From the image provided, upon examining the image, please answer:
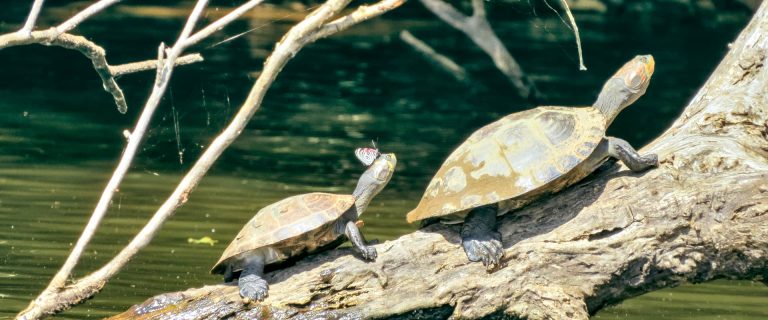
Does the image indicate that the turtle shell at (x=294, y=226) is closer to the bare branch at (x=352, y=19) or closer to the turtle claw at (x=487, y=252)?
the turtle claw at (x=487, y=252)

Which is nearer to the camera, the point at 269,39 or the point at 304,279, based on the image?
the point at 304,279

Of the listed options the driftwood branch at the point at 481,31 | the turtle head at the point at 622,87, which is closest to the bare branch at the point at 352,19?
the turtle head at the point at 622,87

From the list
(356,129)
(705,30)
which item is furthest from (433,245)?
(705,30)

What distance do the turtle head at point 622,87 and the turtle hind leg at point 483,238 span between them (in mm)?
804

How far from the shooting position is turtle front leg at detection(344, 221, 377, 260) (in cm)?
534

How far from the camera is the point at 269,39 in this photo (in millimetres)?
20000

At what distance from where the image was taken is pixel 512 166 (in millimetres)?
5449

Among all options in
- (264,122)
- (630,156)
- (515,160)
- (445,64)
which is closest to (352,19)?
(515,160)

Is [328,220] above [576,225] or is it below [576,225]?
above

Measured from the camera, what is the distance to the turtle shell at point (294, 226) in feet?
17.5

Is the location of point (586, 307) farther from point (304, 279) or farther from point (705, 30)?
point (705, 30)

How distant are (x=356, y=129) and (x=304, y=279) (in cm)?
783

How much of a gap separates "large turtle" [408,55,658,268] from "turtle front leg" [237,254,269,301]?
0.70 meters

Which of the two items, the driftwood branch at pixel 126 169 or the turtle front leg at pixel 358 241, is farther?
the turtle front leg at pixel 358 241
